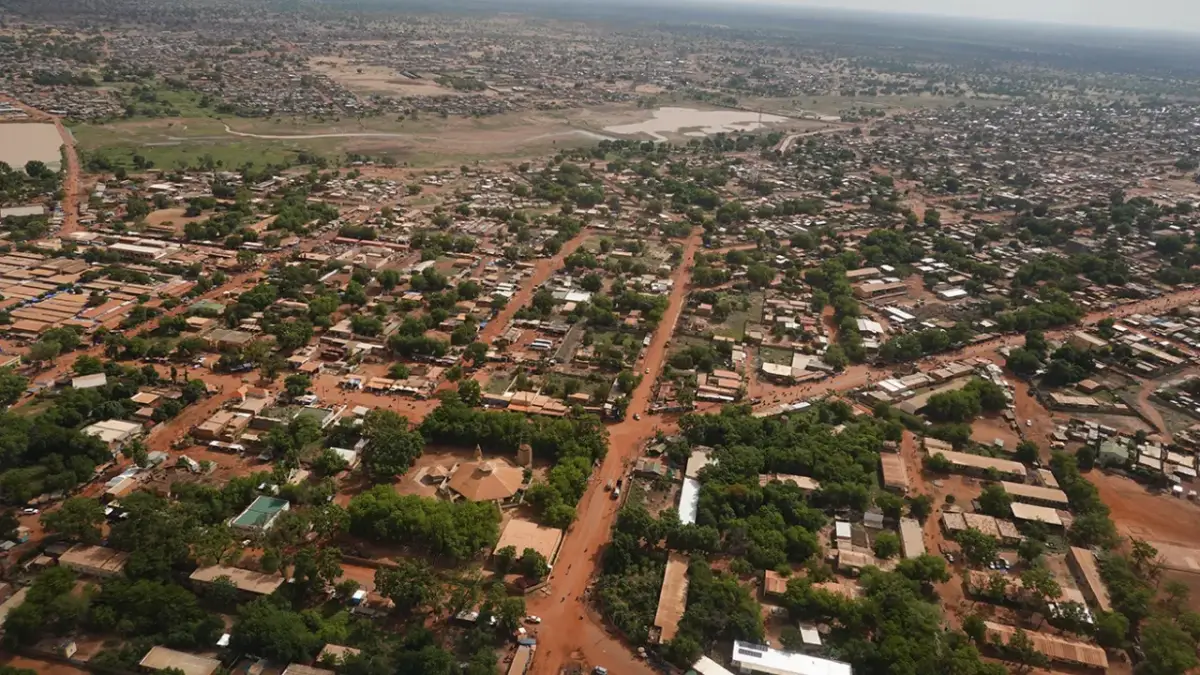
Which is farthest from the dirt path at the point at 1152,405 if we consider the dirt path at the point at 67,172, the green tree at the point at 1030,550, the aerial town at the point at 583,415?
the dirt path at the point at 67,172

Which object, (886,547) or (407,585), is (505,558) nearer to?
(407,585)

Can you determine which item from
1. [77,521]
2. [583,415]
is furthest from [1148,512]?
[77,521]

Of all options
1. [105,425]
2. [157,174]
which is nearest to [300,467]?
[105,425]

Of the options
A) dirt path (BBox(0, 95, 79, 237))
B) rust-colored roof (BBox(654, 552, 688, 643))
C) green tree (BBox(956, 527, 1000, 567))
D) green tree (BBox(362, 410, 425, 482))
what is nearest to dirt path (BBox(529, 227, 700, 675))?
rust-colored roof (BBox(654, 552, 688, 643))

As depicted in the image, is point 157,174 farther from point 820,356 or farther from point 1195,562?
point 1195,562

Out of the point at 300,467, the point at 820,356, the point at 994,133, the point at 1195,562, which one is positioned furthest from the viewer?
the point at 994,133

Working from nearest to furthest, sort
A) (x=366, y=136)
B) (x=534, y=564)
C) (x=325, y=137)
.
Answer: (x=534, y=564) → (x=325, y=137) → (x=366, y=136)
